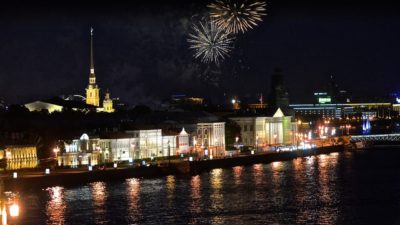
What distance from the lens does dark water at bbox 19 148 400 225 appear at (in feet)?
76.0

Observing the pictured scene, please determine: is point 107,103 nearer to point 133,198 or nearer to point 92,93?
point 92,93

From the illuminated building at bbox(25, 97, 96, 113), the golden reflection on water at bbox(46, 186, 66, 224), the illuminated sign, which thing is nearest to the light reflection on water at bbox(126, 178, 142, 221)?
the golden reflection on water at bbox(46, 186, 66, 224)

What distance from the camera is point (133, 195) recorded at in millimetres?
28344

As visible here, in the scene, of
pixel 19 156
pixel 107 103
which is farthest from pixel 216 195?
pixel 107 103

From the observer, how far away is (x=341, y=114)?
→ 452 feet

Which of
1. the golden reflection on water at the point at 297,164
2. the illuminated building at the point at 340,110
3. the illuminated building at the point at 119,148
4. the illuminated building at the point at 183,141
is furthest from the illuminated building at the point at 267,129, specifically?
the illuminated building at the point at 340,110

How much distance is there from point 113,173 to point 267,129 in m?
27.7

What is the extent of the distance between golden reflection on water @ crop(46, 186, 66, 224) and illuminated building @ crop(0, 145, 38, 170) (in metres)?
5.42

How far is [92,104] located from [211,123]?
Answer: 58.7 ft

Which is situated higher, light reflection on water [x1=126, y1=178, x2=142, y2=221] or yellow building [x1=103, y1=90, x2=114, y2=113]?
yellow building [x1=103, y1=90, x2=114, y2=113]

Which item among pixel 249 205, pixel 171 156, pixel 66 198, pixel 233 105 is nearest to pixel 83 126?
pixel 171 156

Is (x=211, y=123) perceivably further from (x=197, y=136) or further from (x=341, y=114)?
(x=341, y=114)

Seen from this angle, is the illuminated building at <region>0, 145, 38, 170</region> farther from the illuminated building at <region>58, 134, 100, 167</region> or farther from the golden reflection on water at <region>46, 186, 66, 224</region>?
the golden reflection on water at <region>46, 186, 66, 224</region>

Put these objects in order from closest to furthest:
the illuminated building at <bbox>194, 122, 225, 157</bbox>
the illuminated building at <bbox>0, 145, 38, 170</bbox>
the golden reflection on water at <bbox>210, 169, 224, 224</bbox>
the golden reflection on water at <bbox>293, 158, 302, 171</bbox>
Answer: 1. the golden reflection on water at <bbox>210, 169, 224, 224</bbox>
2. the illuminated building at <bbox>0, 145, 38, 170</bbox>
3. the golden reflection on water at <bbox>293, 158, 302, 171</bbox>
4. the illuminated building at <bbox>194, 122, 225, 157</bbox>
